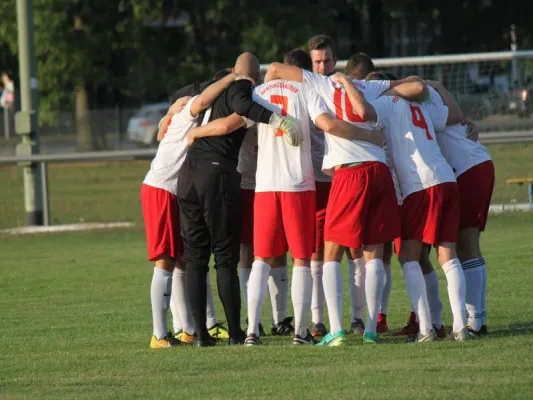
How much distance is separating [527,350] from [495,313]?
224cm

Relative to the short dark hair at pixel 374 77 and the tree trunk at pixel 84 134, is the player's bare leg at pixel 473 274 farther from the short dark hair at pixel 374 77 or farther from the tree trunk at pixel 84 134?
the tree trunk at pixel 84 134

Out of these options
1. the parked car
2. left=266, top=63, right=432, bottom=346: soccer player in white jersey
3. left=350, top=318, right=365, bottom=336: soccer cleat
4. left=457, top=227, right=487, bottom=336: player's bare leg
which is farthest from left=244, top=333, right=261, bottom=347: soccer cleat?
the parked car

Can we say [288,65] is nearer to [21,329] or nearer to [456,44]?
[21,329]

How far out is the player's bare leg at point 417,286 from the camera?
8.70m

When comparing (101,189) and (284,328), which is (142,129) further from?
(284,328)

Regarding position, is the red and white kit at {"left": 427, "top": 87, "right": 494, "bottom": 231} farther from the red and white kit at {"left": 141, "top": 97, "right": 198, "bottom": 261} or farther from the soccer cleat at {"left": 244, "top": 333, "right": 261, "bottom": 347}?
the red and white kit at {"left": 141, "top": 97, "right": 198, "bottom": 261}

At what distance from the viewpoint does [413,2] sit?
144 ft

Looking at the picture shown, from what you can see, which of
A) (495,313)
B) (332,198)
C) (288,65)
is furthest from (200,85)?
(495,313)

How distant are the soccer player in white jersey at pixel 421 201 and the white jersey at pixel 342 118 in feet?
0.38

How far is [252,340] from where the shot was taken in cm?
896

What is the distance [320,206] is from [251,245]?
713mm

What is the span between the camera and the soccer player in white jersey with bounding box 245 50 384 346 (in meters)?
8.84

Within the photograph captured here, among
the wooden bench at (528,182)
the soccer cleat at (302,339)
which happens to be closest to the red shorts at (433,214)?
the soccer cleat at (302,339)

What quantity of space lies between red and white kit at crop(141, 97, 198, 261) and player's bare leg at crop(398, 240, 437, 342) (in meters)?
1.68
